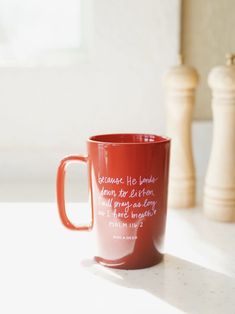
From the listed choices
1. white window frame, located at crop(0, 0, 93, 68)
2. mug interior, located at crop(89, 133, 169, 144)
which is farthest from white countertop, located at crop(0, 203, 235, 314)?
white window frame, located at crop(0, 0, 93, 68)

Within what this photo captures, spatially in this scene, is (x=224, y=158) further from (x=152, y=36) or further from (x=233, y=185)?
(x=152, y=36)

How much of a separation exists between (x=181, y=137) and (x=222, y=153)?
9 cm

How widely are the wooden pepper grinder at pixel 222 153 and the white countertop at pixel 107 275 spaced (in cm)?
3

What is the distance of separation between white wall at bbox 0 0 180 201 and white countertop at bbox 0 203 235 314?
11.5 inches

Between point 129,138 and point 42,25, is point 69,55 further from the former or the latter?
point 129,138

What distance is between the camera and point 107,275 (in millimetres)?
523

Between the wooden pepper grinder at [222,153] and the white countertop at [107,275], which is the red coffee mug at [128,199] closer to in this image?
the white countertop at [107,275]

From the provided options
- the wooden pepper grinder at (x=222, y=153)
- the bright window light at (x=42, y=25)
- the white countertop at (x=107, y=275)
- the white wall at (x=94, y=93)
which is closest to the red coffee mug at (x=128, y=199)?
the white countertop at (x=107, y=275)

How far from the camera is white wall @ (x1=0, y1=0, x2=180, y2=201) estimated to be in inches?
37.5

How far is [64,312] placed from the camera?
1.43 feet

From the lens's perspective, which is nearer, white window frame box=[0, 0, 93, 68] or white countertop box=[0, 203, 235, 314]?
white countertop box=[0, 203, 235, 314]

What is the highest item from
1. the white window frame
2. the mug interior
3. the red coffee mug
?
the white window frame

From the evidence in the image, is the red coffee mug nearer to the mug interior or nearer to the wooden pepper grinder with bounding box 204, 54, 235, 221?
the mug interior

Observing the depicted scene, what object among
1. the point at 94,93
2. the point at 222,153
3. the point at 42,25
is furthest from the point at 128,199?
the point at 42,25
